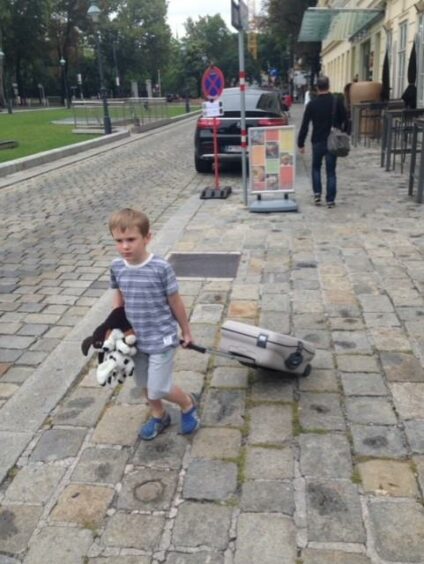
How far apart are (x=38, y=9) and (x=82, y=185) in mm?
52772

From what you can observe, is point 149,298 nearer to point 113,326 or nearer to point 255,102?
point 113,326

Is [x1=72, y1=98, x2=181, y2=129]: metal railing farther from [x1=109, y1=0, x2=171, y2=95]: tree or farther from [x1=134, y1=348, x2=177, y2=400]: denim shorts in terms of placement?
[x1=109, y1=0, x2=171, y2=95]: tree

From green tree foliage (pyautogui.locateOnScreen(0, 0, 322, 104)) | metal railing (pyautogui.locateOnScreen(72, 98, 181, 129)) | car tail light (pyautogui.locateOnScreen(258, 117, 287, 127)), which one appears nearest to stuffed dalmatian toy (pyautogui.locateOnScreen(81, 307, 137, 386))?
car tail light (pyautogui.locateOnScreen(258, 117, 287, 127))

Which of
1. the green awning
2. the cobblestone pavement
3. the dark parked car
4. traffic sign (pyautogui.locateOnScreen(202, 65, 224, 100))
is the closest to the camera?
the cobblestone pavement

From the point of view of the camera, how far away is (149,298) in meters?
2.80

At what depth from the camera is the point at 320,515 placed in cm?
243

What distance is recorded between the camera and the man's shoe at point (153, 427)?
3053 mm

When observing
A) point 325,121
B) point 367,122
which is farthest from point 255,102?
point 367,122

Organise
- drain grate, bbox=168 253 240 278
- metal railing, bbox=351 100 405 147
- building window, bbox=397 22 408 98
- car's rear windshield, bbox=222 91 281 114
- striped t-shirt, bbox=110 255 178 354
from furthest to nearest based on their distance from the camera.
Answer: building window, bbox=397 22 408 98 → metal railing, bbox=351 100 405 147 → car's rear windshield, bbox=222 91 281 114 → drain grate, bbox=168 253 240 278 → striped t-shirt, bbox=110 255 178 354

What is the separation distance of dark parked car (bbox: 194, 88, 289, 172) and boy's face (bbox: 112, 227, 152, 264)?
9154mm

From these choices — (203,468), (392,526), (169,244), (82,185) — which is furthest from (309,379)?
(82,185)

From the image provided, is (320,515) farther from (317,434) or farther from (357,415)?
(357,415)

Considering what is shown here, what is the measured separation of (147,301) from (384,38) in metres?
20.7

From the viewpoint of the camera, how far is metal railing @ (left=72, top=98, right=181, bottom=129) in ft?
→ 84.7
